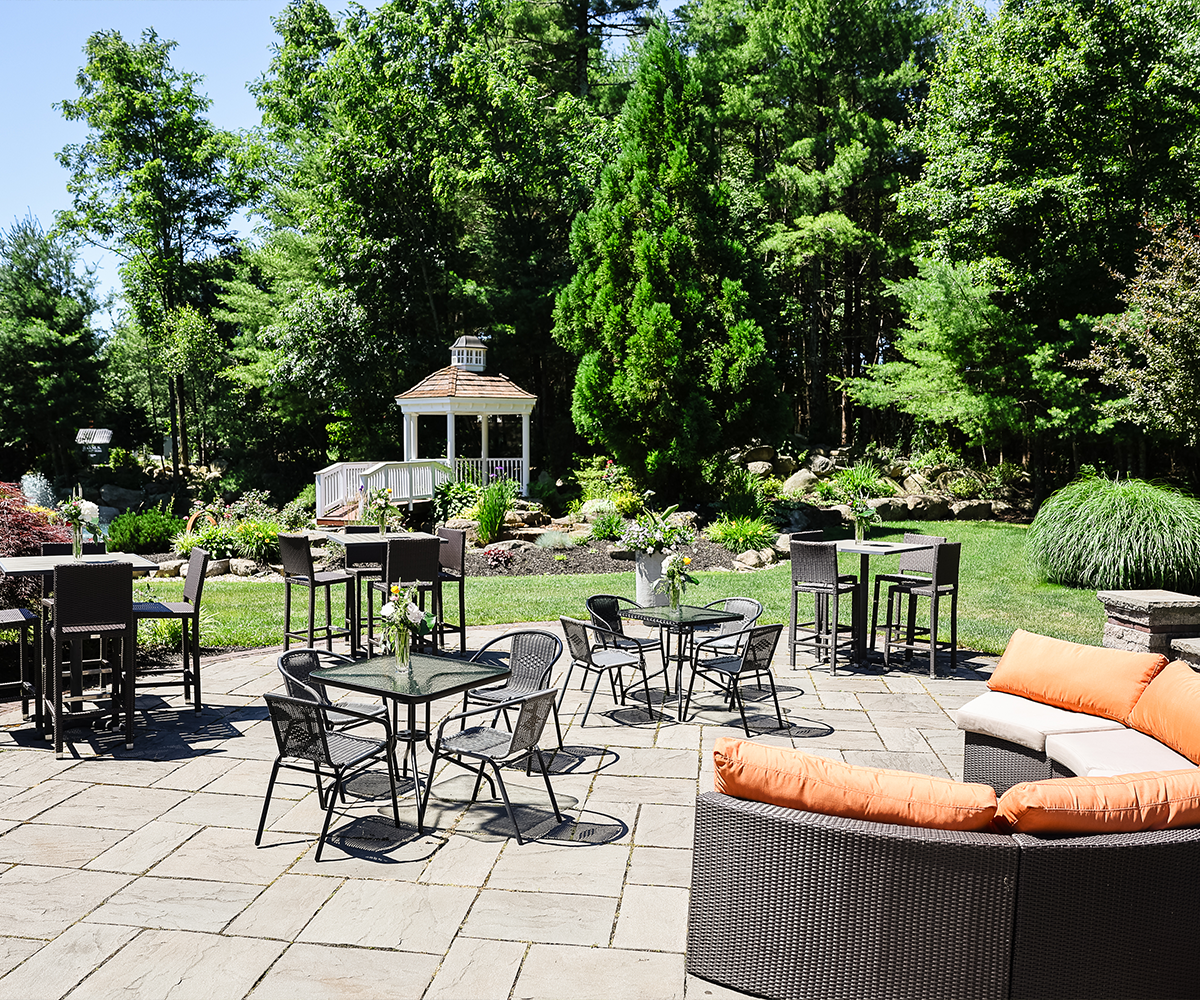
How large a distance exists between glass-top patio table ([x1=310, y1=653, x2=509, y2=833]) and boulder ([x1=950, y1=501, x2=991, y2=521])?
16.7 m

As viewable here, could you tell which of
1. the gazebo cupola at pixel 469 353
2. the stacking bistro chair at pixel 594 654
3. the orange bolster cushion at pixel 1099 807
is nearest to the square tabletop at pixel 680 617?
the stacking bistro chair at pixel 594 654

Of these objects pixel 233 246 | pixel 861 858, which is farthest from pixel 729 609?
pixel 233 246

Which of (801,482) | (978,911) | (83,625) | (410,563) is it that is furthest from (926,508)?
(978,911)

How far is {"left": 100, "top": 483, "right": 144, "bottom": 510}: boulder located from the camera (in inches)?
1126

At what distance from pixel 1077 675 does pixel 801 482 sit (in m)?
15.7

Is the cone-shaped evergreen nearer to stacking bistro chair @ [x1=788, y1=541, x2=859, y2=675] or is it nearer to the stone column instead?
stacking bistro chair @ [x1=788, y1=541, x2=859, y2=675]

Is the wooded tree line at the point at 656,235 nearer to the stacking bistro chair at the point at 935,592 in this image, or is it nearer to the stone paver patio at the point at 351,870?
the stacking bistro chair at the point at 935,592

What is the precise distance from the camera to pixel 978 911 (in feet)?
9.37

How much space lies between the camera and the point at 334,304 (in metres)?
24.7

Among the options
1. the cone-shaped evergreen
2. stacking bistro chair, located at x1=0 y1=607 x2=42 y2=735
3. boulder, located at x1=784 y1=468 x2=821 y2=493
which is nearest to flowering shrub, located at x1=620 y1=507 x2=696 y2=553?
stacking bistro chair, located at x1=0 y1=607 x2=42 y2=735

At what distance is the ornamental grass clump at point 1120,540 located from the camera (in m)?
11.7

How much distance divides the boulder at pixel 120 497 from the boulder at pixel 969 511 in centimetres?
2372

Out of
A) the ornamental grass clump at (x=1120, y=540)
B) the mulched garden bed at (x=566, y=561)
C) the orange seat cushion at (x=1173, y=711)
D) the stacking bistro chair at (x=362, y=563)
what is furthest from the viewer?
the mulched garden bed at (x=566, y=561)

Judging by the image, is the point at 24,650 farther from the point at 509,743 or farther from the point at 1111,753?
the point at 1111,753
